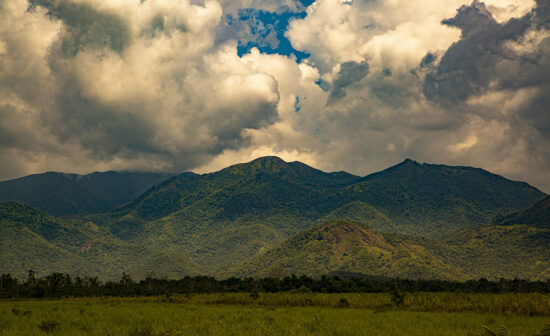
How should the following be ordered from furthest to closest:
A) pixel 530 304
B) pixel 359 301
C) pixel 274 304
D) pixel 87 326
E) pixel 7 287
Answer: pixel 7 287 < pixel 274 304 < pixel 359 301 < pixel 530 304 < pixel 87 326

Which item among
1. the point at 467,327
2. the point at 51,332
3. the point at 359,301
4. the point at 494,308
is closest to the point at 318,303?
the point at 359,301

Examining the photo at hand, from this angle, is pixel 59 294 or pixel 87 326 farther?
pixel 59 294

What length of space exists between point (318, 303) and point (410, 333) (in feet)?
132

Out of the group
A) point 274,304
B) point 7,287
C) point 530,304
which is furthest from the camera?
point 7,287

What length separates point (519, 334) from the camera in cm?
3055

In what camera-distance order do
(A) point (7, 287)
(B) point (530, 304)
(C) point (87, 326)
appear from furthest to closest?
(A) point (7, 287) → (B) point (530, 304) → (C) point (87, 326)

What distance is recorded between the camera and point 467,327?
34438 mm

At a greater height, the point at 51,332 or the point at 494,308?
the point at 51,332

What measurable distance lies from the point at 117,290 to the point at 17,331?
562ft

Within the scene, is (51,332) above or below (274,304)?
above

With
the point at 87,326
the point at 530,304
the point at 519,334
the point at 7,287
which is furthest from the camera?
the point at 7,287

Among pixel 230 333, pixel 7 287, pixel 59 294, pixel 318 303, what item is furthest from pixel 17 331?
pixel 7 287

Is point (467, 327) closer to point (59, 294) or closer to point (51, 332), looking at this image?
point (51, 332)

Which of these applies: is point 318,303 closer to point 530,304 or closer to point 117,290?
point 530,304
